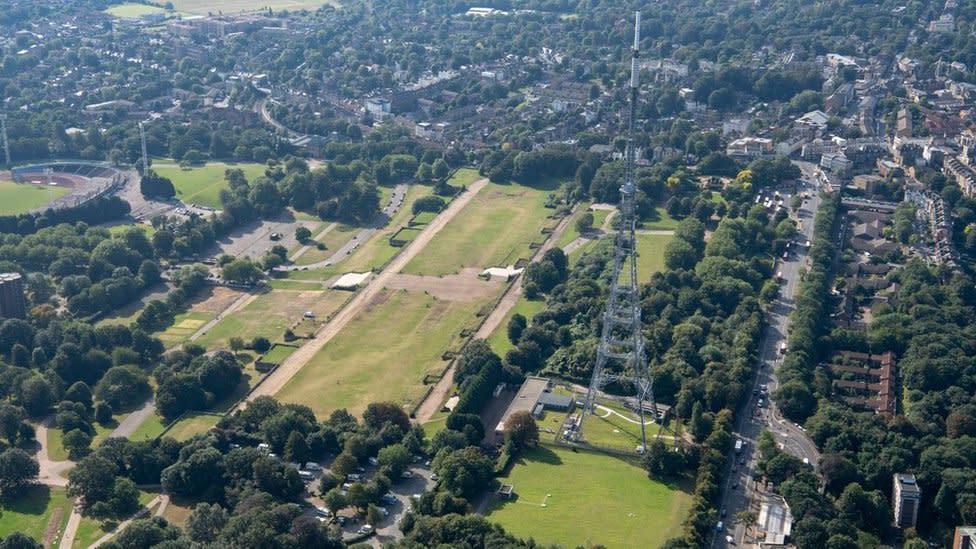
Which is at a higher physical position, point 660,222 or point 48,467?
point 48,467

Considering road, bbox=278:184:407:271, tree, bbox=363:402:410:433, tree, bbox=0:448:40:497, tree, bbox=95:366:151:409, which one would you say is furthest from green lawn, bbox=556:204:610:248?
tree, bbox=0:448:40:497

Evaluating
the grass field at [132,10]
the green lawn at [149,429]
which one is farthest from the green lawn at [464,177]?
the grass field at [132,10]

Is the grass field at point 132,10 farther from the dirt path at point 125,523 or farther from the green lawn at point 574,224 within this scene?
the dirt path at point 125,523

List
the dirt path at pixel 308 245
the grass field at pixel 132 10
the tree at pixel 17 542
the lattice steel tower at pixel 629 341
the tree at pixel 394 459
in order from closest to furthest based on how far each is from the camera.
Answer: the tree at pixel 17 542
the tree at pixel 394 459
the lattice steel tower at pixel 629 341
the dirt path at pixel 308 245
the grass field at pixel 132 10

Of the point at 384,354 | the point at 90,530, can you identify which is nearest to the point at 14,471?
the point at 90,530

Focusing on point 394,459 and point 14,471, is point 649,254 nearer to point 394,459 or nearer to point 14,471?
point 394,459

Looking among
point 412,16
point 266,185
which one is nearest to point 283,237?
point 266,185

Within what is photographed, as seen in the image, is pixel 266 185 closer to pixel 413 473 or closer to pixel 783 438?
pixel 413 473
